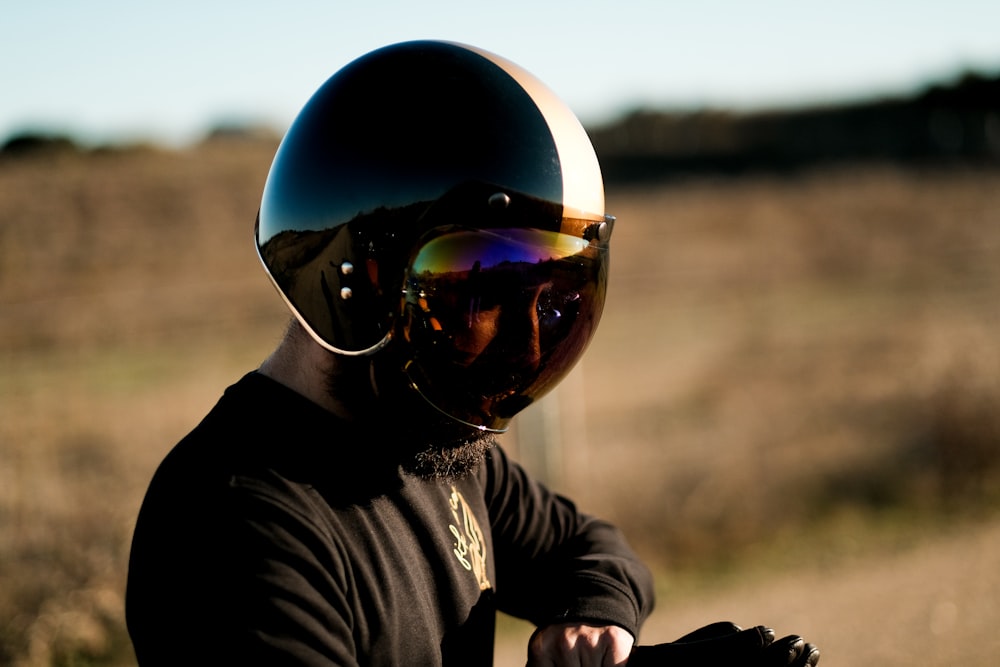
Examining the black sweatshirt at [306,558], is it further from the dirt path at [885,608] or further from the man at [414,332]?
the dirt path at [885,608]

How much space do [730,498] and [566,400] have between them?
230cm

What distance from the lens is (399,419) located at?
1.95 metres

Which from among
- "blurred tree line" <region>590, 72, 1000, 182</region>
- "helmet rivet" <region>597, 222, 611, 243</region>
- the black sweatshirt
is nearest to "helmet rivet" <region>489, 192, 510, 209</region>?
"helmet rivet" <region>597, 222, 611, 243</region>

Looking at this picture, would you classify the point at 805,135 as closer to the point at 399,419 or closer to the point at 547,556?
the point at 547,556

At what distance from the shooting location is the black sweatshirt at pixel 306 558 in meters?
1.56

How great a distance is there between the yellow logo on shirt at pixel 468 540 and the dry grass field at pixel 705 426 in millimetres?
3443

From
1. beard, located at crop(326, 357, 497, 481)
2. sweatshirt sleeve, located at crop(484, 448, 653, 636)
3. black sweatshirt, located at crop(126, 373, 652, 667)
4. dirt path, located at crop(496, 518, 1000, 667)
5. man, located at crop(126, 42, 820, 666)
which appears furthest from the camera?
dirt path, located at crop(496, 518, 1000, 667)

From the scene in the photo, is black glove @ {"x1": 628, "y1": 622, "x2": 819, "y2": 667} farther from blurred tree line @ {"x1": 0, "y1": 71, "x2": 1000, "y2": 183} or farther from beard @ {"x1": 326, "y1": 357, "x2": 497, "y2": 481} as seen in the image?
blurred tree line @ {"x1": 0, "y1": 71, "x2": 1000, "y2": 183}

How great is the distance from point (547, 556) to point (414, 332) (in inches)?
31.4

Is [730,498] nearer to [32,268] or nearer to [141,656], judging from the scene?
[141,656]

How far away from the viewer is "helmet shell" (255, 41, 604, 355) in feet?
6.42

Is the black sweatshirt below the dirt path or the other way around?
the other way around

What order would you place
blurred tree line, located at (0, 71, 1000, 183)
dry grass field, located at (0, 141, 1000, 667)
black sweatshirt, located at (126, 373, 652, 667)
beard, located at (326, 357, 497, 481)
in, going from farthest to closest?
blurred tree line, located at (0, 71, 1000, 183)
dry grass field, located at (0, 141, 1000, 667)
beard, located at (326, 357, 497, 481)
black sweatshirt, located at (126, 373, 652, 667)

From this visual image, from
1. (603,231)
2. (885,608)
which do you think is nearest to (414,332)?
(603,231)
